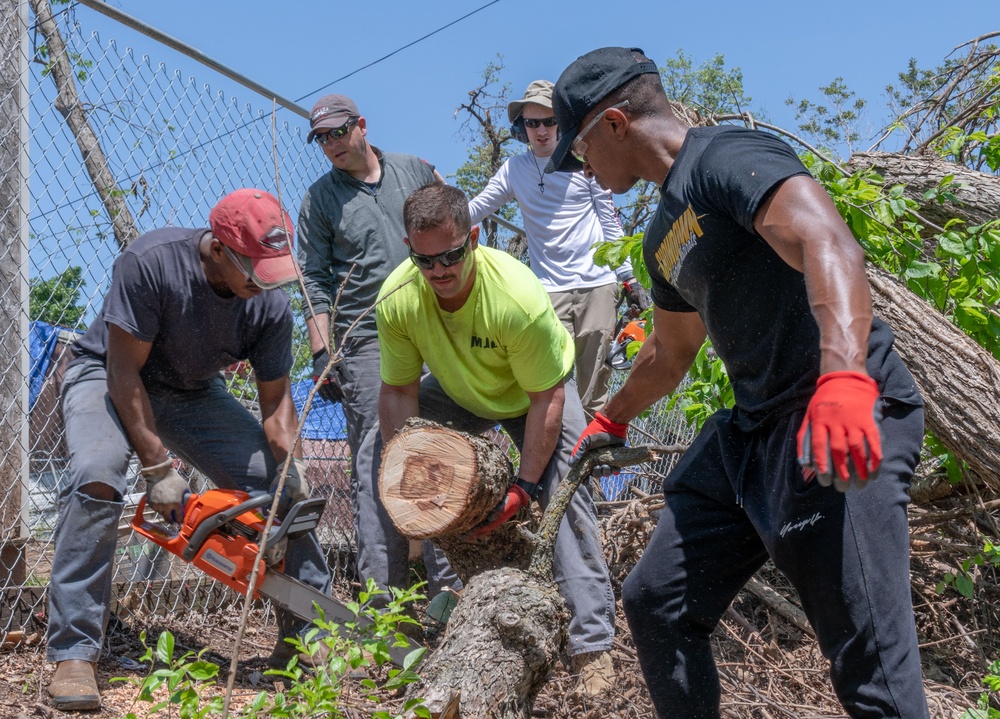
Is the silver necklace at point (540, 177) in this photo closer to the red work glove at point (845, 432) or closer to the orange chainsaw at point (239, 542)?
the orange chainsaw at point (239, 542)

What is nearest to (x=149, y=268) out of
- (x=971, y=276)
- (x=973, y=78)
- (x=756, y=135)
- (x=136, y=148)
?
(x=136, y=148)

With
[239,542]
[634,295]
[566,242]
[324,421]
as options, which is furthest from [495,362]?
[324,421]

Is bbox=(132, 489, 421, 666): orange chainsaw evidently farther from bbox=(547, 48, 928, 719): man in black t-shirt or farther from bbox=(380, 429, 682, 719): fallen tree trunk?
bbox=(547, 48, 928, 719): man in black t-shirt

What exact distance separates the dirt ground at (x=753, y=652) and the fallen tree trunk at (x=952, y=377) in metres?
0.52

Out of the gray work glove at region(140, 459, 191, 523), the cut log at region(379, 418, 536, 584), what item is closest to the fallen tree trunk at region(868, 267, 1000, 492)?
the cut log at region(379, 418, 536, 584)

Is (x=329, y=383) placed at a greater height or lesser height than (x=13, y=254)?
lesser

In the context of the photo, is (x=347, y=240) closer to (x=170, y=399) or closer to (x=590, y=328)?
(x=170, y=399)

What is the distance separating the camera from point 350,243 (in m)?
4.48

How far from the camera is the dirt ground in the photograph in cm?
333

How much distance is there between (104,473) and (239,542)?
21.3 inches

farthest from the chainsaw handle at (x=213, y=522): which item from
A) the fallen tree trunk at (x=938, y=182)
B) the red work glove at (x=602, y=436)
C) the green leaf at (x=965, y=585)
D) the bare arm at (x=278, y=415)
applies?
the fallen tree trunk at (x=938, y=182)

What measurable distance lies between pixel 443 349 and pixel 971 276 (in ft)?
6.87

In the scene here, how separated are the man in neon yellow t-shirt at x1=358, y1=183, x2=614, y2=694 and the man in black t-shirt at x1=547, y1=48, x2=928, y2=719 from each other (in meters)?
0.83

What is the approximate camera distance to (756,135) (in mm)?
2156
